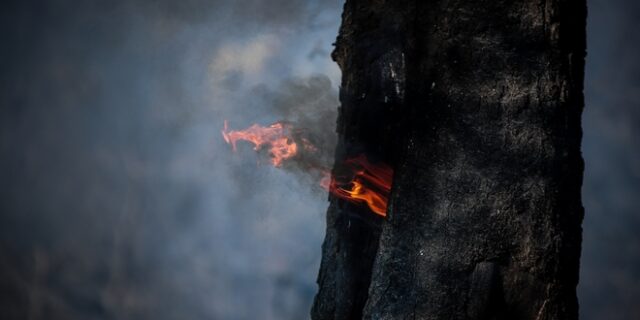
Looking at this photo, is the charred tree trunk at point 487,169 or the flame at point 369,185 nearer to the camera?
the charred tree trunk at point 487,169

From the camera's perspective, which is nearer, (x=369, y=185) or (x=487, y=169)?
(x=487, y=169)

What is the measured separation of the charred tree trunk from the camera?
2197mm

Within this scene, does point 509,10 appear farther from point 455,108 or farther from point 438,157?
point 438,157

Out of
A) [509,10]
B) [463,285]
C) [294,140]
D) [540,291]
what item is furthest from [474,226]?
[294,140]

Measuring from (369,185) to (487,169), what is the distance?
43.3 inches

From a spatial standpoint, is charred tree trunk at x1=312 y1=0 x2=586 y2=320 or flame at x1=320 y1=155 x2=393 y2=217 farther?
flame at x1=320 y1=155 x2=393 y2=217

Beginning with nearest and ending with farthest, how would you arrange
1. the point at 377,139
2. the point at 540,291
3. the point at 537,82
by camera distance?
the point at 540,291 → the point at 537,82 → the point at 377,139

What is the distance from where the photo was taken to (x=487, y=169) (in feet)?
7.51

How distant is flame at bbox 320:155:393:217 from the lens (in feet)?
10.3

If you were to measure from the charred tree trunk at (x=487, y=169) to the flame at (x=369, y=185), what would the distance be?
64 centimetres

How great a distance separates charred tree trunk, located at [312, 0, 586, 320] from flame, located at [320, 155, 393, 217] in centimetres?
64

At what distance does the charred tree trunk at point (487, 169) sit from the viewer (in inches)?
86.5

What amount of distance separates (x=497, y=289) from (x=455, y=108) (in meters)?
1.05

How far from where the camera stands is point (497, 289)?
2.18m
